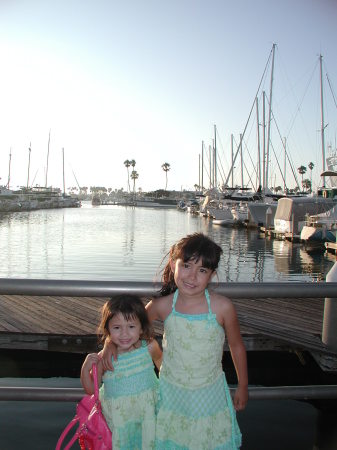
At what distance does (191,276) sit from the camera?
2.13 metres

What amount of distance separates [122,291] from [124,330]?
19 cm

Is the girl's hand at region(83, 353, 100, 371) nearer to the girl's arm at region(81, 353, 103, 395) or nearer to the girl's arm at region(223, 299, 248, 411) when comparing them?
the girl's arm at region(81, 353, 103, 395)

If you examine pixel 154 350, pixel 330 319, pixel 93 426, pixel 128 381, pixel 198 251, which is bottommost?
pixel 330 319

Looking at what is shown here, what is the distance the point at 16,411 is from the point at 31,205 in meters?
96.6

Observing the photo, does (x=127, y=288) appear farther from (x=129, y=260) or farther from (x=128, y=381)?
(x=129, y=260)

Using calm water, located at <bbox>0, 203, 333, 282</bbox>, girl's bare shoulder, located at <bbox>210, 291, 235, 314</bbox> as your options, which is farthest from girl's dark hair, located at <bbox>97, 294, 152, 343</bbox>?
calm water, located at <bbox>0, 203, 333, 282</bbox>

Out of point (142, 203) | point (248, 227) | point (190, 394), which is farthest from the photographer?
point (142, 203)

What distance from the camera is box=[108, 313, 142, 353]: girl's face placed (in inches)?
81.8

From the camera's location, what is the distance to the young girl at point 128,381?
2.05 m

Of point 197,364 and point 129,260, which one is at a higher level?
point 197,364

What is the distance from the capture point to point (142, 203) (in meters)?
165

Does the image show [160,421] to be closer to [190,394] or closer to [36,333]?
[190,394]

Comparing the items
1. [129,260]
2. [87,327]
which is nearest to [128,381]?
[87,327]

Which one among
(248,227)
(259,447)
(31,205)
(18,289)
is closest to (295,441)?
(259,447)
